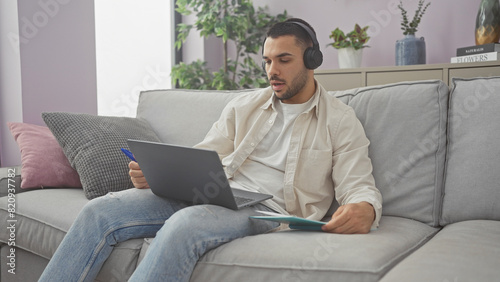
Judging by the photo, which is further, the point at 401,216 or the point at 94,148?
the point at 94,148

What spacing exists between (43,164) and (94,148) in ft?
0.74

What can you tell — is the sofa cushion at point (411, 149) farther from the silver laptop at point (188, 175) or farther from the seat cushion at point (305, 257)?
the silver laptop at point (188, 175)

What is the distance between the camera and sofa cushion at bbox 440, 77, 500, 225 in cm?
140

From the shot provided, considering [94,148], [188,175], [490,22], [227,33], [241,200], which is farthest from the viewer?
[227,33]

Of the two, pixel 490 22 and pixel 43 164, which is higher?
pixel 490 22

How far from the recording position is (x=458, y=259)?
1043mm

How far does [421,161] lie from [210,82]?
92.0 inches

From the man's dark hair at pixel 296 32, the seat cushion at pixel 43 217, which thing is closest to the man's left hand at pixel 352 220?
the man's dark hair at pixel 296 32

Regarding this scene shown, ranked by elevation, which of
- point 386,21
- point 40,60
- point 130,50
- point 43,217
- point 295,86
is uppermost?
point 386,21

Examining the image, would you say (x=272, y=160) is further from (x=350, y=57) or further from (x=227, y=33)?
(x=227, y=33)

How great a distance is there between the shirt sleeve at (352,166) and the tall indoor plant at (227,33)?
6.63ft

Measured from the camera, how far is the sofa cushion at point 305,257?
3.47 feet

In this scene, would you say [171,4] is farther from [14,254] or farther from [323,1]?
[14,254]

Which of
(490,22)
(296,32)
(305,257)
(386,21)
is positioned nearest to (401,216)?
(305,257)
